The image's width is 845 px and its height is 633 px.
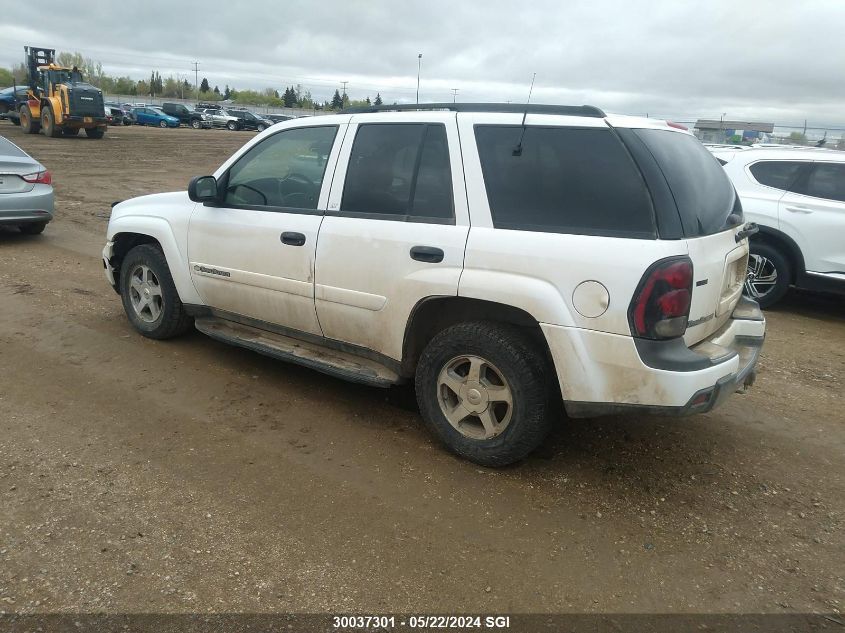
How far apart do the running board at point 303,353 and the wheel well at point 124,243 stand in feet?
2.96

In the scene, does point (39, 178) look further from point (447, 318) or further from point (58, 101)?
point (58, 101)

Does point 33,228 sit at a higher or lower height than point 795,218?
lower

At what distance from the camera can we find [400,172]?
3.87 meters

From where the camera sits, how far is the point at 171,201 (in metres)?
5.10

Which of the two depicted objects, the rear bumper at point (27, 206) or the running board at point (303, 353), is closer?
the running board at point (303, 353)

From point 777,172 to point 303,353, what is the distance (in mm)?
6034

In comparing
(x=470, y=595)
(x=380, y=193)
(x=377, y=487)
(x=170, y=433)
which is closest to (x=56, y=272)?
(x=170, y=433)

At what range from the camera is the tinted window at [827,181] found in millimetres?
6992

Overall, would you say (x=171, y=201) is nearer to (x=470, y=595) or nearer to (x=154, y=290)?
(x=154, y=290)

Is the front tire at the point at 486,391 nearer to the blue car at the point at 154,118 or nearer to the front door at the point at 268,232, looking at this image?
the front door at the point at 268,232

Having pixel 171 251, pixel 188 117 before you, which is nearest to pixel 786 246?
pixel 171 251

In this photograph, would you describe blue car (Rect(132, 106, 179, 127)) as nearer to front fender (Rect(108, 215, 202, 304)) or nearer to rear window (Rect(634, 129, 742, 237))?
front fender (Rect(108, 215, 202, 304))

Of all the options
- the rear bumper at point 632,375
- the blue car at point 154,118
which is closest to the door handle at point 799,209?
the rear bumper at point 632,375

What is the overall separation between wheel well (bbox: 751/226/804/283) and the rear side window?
56 cm
